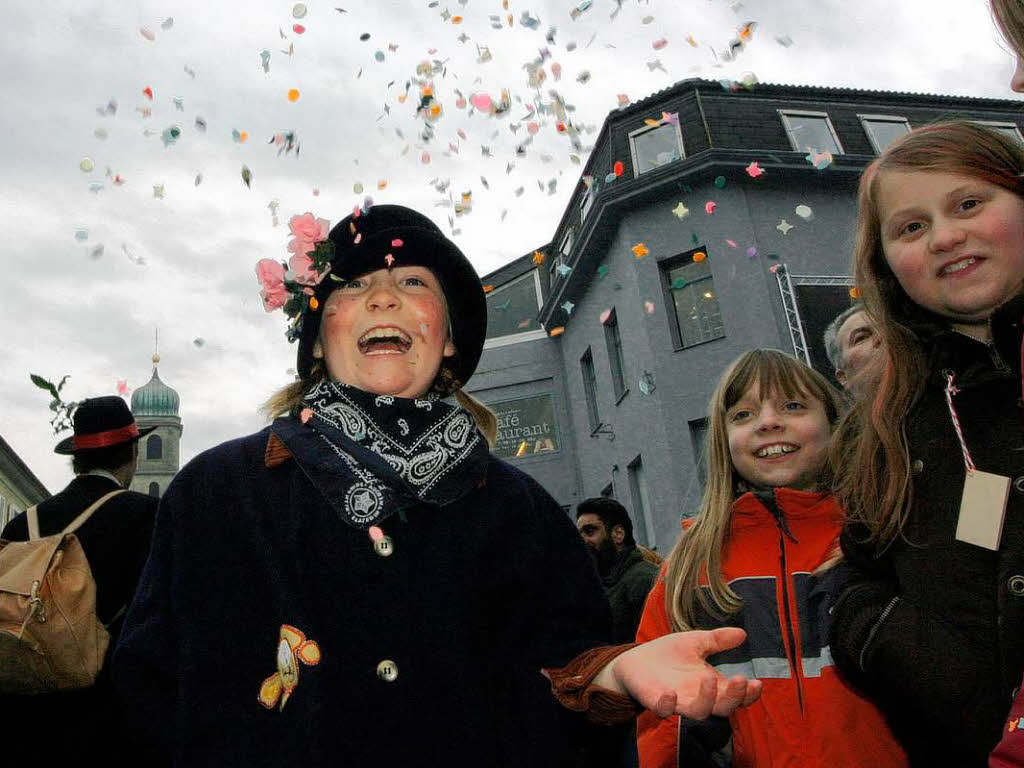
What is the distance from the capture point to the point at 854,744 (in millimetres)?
2131

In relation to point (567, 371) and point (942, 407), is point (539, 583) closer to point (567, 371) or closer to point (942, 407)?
point (942, 407)

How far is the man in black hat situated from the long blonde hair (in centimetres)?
180

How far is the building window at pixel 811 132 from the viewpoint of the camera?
12966 mm

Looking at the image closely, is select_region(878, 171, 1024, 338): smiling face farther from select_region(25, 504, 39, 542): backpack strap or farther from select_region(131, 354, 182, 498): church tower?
select_region(131, 354, 182, 498): church tower

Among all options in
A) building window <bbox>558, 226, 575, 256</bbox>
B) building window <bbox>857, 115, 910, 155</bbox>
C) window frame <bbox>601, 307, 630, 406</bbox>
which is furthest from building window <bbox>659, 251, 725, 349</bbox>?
building window <bbox>857, 115, 910, 155</bbox>

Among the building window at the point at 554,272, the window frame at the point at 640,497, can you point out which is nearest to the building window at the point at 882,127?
the building window at the point at 554,272

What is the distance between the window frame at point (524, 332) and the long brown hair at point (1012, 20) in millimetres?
15576

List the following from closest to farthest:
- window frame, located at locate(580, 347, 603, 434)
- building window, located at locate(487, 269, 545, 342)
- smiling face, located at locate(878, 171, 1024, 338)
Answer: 1. smiling face, located at locate(878, 171, 1024, 338)
2. window frame, located at locate(580, 347, 603, 434)
3. building window, located at locate(487, 269, 545, 342)

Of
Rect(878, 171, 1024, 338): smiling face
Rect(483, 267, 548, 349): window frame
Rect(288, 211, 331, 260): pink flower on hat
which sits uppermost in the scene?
Rect(483, 267, 548, 349): window frame

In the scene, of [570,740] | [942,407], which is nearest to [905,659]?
[942,407]

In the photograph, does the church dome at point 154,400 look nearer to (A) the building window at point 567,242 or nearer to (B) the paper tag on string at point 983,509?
(A) the building window at point 567,242

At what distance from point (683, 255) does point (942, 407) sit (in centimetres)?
1104

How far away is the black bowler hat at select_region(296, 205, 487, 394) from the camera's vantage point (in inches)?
86.0

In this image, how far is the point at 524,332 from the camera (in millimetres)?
17688
